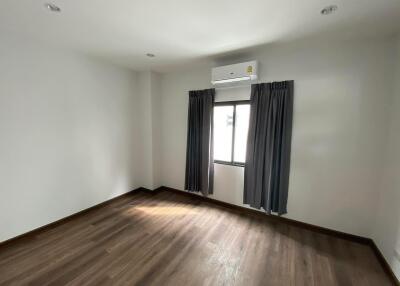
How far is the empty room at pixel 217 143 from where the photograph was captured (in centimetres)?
174

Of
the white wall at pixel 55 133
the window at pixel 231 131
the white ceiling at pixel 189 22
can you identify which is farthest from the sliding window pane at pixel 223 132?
the white wall at pixel 55 133

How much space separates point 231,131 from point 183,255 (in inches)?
79.1

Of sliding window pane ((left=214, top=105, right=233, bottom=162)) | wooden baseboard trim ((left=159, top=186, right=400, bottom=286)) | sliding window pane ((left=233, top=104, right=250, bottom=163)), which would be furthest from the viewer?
sliding window pane ((left=214, top=105, right=233, bottom=162))

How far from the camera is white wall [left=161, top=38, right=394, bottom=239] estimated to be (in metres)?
2.11

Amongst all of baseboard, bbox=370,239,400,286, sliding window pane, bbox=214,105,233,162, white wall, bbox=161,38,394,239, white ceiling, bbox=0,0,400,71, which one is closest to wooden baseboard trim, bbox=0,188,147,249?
sliding window pane, bbox=214,105,233,162

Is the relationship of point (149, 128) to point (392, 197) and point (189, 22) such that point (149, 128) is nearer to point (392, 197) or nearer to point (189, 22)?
point (189, 22)

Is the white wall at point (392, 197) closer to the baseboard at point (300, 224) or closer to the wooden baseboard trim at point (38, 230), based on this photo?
the baseboard at point (300, 224)

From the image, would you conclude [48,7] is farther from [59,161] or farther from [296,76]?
[296,76]

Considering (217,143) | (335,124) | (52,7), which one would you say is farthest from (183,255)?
(52,7)

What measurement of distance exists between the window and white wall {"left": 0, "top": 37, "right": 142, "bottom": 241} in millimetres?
1838

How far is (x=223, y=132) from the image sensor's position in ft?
10.6

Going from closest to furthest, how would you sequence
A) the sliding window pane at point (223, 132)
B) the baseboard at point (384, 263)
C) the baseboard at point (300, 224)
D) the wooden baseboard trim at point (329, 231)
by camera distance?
the baseboard at point (384, 263) → the wooden baseboard trim at point (329, 231) → the baseboard at point (300, 224) → the sliding window pane at point (223, 132)

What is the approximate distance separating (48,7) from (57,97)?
1.27 m

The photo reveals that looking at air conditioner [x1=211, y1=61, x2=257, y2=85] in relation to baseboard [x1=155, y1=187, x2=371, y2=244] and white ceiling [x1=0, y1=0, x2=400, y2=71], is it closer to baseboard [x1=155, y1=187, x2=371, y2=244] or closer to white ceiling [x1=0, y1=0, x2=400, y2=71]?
white ceiling [x1=0, y1=0, x2=400, y2=71]
